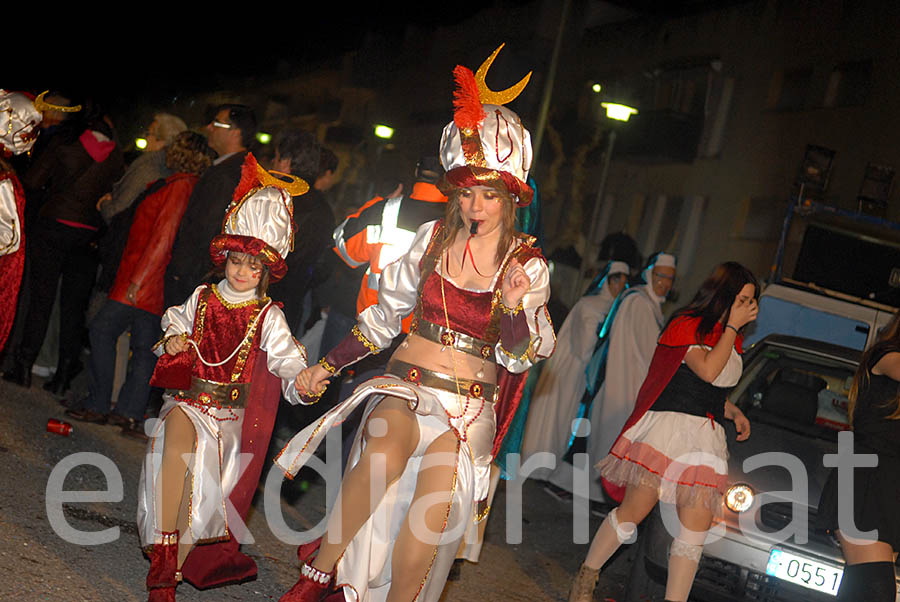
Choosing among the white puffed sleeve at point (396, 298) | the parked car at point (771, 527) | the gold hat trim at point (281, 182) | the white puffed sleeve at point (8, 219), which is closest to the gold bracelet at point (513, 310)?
the white puffed sleeve at point (396, 298)

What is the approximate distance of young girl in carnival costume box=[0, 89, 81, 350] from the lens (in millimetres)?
5145

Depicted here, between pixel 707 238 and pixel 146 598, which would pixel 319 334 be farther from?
pixel 707 238

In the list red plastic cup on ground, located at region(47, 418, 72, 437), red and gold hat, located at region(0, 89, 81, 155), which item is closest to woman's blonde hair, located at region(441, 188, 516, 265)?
red and gold hat, located at region(0, 89, 81, 155)

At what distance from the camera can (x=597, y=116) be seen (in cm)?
2567

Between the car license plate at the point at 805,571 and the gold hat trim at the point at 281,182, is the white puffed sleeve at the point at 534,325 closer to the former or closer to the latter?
the gold hat trim at the point at 281,182

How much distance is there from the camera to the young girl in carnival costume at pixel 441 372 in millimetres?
3795

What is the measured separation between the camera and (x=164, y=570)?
4.01 metres

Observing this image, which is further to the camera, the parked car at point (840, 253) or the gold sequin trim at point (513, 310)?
the parked car at point (840, 253)

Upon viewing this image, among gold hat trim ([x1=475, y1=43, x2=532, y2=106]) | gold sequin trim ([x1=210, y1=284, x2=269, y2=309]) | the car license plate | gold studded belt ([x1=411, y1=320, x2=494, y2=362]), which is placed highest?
gold hat trim ([x1=475, y1=43, x2=532, y2=106])

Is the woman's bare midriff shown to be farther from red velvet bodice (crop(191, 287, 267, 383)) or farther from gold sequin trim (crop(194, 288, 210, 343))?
gold sequin trim (crop(194, 288, 210, 343))

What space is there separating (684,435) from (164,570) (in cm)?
248

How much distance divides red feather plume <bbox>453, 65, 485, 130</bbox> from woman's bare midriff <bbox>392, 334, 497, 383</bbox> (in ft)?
2.74

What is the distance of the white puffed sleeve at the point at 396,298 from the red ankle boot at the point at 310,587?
0.90m

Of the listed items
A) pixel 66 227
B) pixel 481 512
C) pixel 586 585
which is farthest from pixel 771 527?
pixel 66 227
